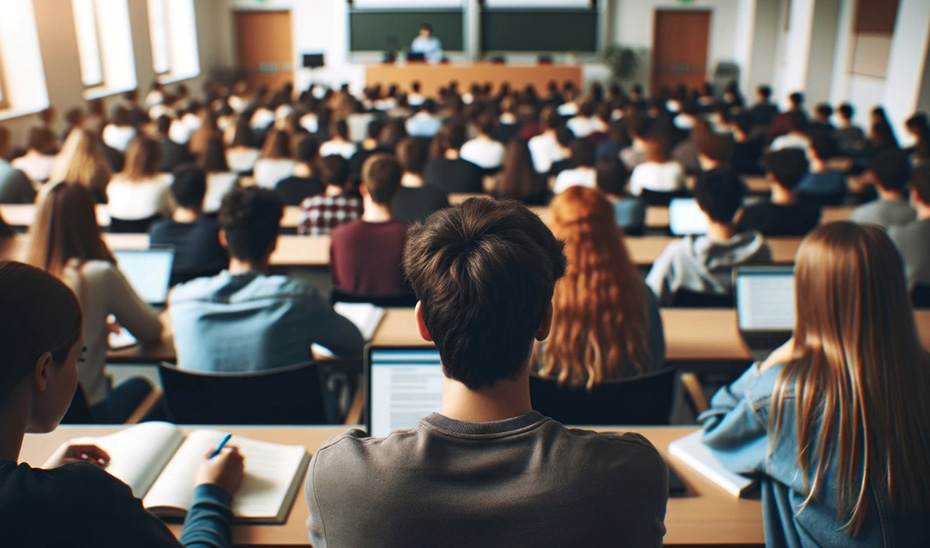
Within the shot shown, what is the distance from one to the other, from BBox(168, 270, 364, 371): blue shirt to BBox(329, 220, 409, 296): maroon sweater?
3.37ft

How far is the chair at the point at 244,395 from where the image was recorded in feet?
6.93

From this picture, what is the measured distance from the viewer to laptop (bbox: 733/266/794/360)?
2.72m

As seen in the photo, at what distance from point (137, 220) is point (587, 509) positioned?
422 centimetres

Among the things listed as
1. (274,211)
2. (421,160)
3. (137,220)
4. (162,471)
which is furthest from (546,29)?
(162,471)

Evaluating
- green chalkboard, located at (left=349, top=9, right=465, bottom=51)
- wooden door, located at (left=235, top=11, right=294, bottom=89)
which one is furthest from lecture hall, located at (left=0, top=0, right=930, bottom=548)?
wooden door, located at (left=235, top=11, right=294, bottom=89)

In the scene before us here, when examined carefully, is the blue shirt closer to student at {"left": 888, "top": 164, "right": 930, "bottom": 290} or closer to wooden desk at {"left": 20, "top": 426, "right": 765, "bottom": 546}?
wooden desk at {"left": 20, "top": 426, "right": 765, "bottom": 546}

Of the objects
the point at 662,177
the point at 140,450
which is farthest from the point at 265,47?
the point at 140,450

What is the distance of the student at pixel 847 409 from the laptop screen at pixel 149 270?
2.40 meters

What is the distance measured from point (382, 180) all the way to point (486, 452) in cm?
268

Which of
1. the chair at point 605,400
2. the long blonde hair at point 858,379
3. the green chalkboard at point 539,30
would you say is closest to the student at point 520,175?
the chair at point 605,400

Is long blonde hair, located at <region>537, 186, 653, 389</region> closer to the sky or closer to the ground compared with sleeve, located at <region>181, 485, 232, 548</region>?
closer to the sky

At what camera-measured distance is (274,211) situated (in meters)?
2.56

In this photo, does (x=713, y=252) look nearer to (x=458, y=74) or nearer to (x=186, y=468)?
(x=186, y=468)

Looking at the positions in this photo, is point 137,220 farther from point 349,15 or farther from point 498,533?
point 349,15
